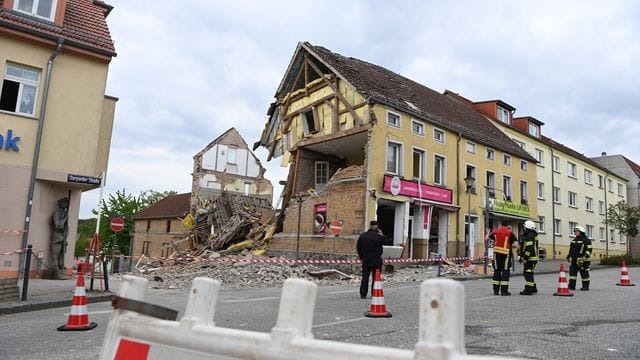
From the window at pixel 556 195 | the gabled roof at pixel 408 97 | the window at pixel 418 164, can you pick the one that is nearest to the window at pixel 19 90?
the gabled roof at pixel 408 97

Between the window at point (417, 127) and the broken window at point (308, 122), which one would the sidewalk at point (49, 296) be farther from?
the window at point (417, 127)

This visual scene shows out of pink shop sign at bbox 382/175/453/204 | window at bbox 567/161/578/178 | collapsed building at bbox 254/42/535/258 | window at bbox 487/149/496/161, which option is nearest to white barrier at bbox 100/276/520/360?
collapsed building at bbox 254/42/535/258

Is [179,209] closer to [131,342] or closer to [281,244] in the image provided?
[281,244]

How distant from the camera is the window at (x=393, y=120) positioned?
70.5 ft

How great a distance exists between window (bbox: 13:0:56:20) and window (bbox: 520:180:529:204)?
26.8m

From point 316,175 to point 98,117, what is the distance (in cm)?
1305

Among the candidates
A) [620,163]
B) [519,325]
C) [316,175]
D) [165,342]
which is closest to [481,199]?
[316,175]

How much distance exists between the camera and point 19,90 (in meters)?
13.1

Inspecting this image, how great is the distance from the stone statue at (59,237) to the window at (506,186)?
933 inches

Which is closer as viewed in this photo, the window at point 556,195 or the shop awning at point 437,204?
the shop awning at point 437,204

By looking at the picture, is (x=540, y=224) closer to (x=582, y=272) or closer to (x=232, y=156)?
(x=582, y=272)

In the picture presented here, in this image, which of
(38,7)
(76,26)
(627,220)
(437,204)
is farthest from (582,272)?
(627,220)

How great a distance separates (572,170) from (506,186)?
47.7 feet

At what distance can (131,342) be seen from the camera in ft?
7.55
